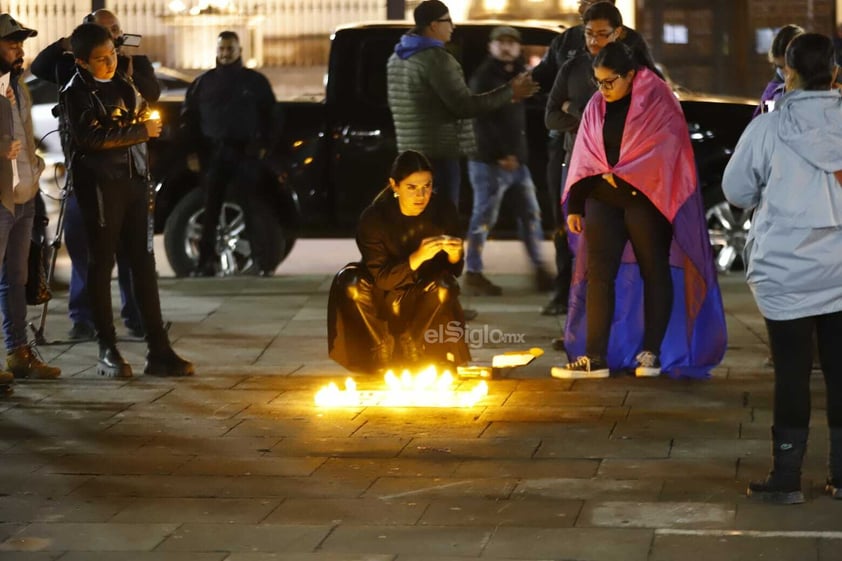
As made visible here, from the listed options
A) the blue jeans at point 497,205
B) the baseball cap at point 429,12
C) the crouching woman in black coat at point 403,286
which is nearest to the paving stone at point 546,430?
the crouching woman in black coat at point 403,286

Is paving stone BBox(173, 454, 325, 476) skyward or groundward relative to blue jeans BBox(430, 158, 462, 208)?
groundward

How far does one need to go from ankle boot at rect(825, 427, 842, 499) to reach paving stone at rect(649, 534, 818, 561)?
23.4 inches

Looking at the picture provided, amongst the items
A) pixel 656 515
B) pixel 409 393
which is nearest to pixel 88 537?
pixel 656 515

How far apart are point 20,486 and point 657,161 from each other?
11.8 ft

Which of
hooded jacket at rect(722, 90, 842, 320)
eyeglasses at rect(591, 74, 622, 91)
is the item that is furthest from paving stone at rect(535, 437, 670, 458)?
eyeglasses at rect(591, 74, 622, 91)

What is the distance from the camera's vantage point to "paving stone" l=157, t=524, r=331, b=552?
229 inches

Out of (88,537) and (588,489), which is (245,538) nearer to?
(88,537)

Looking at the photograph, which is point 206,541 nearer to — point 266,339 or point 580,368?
point 580,368

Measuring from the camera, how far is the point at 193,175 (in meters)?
13.1

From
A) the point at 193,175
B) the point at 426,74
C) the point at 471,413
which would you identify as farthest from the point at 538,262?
the point at 471,413

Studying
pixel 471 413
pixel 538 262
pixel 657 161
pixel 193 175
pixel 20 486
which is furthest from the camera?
pixel 193 175

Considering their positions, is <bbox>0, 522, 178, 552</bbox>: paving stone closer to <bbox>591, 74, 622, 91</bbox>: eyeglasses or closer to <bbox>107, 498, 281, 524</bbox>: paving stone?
<bbox>107, 498, 281, 524</bbox>: paving stone

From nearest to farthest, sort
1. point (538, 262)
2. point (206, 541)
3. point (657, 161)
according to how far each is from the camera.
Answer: point (206, 541) < point (657, 161) < point (538, 262)

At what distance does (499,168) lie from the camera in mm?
11883
